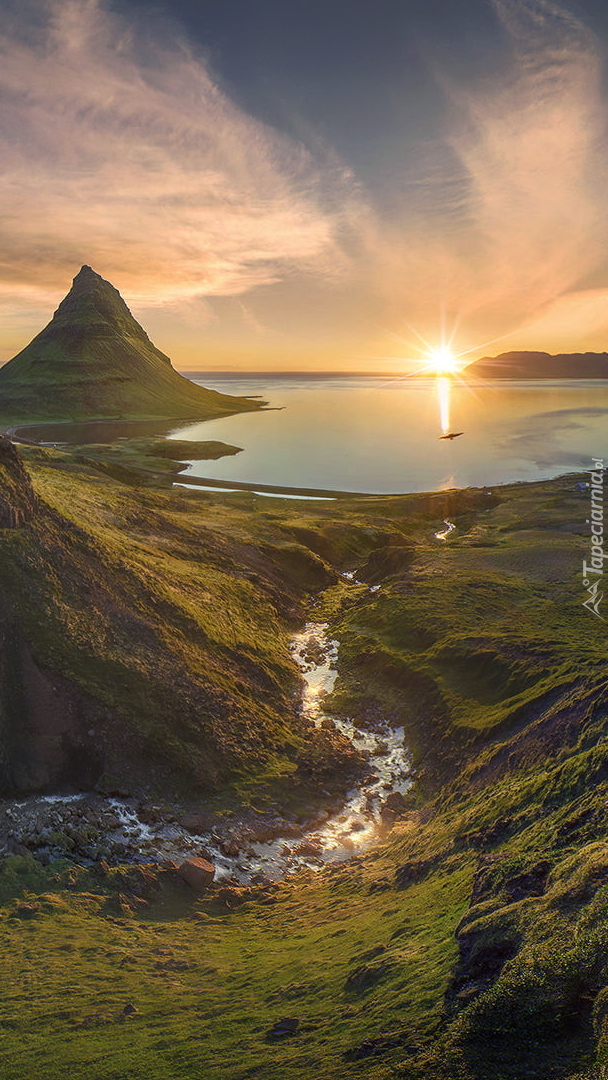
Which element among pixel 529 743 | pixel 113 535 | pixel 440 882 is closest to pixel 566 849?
pixel 440 882

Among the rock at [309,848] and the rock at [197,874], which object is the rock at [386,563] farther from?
the rock at [197,874]

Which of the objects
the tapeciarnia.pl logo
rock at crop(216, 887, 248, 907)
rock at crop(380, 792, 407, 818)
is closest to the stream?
rock at crop(380, 792, 407, 818)

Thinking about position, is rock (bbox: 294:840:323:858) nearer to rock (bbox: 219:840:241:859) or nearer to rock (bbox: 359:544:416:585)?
rock (bbox: 219:840:241:859)

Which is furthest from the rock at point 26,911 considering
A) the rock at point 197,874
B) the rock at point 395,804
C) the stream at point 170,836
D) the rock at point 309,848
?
the rock at point 395,804

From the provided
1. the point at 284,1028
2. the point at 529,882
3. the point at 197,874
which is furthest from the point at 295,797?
the point at 529,882

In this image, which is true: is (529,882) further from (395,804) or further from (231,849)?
(231,849)

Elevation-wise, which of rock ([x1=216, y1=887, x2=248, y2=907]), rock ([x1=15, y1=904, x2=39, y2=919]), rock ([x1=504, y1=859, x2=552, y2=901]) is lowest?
rock ([x1=216, y1=887, x2=248, y2=907])
